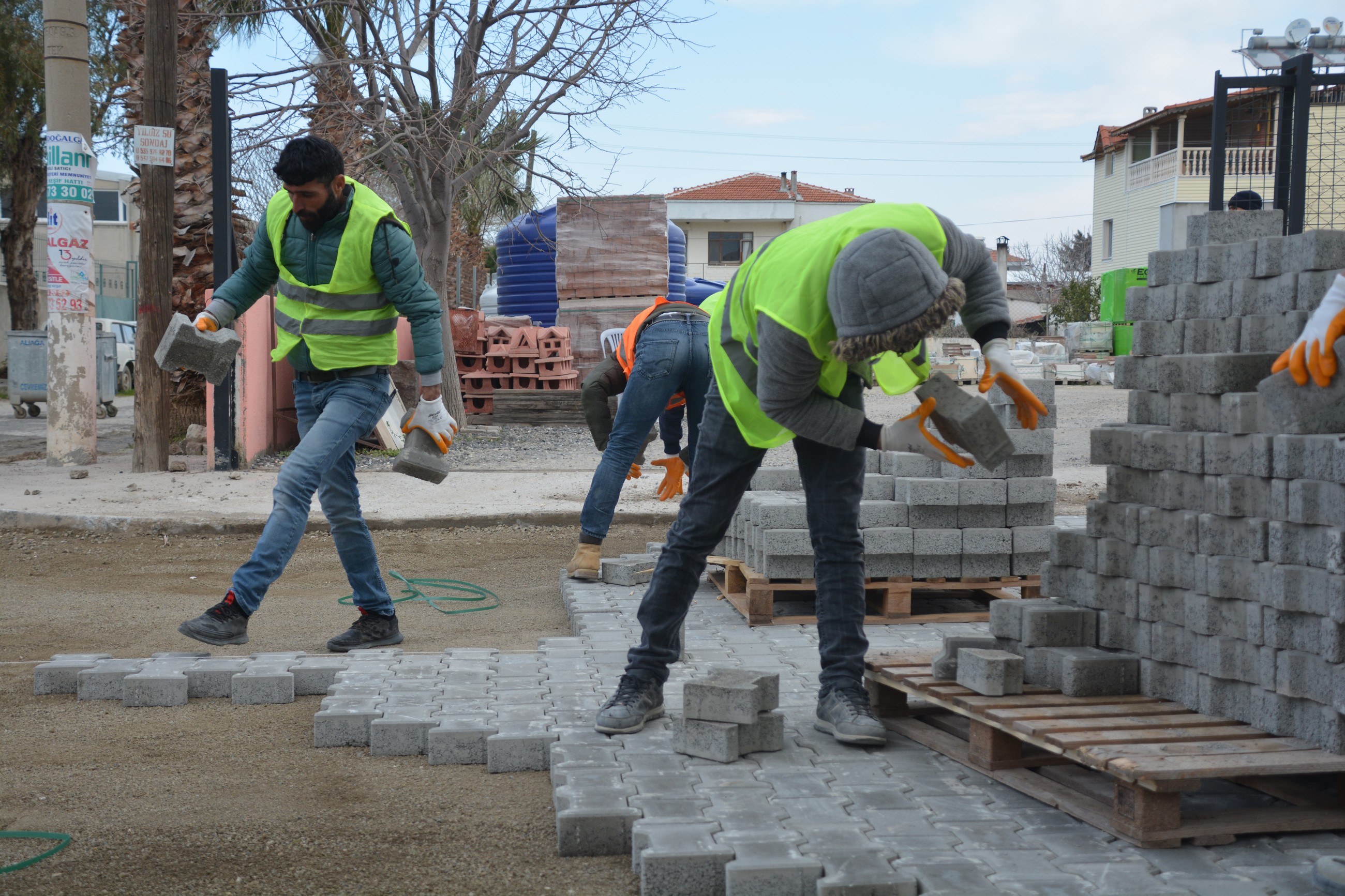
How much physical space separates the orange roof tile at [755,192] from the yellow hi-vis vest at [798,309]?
2003 inches

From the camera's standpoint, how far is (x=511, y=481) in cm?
1040

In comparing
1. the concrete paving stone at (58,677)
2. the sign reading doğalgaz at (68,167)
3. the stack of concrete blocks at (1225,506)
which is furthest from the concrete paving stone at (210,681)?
the sign reading doğalgaz at (68,167)

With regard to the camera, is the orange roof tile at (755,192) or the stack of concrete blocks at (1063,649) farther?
the orange roof tile at (755,192)

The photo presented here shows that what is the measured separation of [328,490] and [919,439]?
2.68 meters

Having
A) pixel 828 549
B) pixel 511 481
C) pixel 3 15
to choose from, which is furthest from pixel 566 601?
pixel 3 15

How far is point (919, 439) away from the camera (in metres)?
Result: 3.29

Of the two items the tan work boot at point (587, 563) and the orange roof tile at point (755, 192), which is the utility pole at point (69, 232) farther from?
the orange roof tile at point (755, 192)

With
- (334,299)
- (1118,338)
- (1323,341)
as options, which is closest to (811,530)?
(1323,341)

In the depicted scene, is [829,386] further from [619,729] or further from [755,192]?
[755,192]

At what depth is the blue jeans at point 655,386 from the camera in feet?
18.9

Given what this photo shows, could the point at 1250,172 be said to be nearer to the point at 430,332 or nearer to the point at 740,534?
the point at 740,534

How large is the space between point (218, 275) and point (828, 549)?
8142 millimetres

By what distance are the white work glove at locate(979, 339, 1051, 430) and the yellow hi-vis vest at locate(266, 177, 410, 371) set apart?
2.49 m

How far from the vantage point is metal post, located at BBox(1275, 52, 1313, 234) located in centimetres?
904
